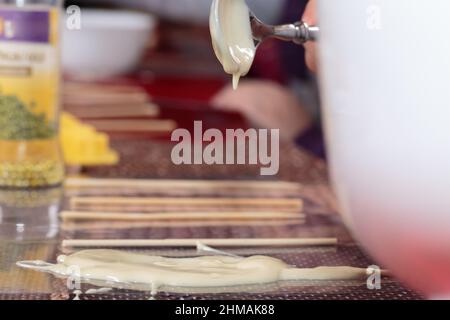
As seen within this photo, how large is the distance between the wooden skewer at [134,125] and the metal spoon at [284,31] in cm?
55

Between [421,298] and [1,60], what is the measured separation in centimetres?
43

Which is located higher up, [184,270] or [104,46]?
[104,46]

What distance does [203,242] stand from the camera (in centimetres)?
61

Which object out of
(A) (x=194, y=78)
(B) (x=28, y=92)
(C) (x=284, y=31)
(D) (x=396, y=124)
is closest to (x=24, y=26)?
(B) (x=28, y=92)

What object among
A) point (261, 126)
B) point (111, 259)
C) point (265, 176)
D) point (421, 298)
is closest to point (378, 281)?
point (421, 298)

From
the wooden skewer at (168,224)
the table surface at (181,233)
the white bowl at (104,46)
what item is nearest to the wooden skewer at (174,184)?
the table surface at (181,233)

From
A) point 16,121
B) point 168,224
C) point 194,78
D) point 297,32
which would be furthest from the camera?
point 194,78

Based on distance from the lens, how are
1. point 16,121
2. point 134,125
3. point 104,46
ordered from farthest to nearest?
1. point 104,46
2. point 134,125
3. point 16,121

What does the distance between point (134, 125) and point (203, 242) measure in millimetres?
553

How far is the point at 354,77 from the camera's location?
1.56 ft

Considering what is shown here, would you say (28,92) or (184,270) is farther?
(28,92)

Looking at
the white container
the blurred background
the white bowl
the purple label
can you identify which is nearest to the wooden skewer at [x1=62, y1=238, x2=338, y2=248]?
the white container

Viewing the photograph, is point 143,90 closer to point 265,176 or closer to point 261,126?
point 261,126

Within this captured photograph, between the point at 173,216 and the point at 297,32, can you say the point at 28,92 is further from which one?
the point at 297,32
